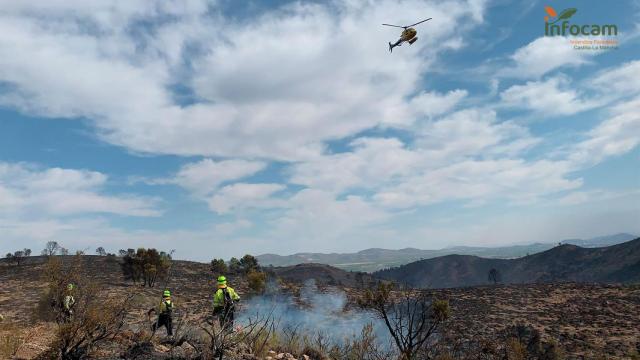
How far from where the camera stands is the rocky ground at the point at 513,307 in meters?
21.8

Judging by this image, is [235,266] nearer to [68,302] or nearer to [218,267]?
[218,267]

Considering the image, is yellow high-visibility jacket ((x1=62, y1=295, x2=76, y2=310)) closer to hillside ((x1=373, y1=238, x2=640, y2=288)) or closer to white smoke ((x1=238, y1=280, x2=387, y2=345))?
white smoke ((x1=238, y1=280, x2=387, y2=345))

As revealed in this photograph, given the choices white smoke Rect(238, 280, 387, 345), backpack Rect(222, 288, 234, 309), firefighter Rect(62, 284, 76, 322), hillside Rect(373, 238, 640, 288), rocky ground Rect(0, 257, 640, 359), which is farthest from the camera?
hillside Rect(373, 238, 640, 288)

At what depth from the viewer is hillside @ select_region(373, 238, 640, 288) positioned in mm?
79938

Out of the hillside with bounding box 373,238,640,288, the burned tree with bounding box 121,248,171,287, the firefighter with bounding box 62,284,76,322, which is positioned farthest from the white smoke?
the hillside with bounding box 373,238,640,288

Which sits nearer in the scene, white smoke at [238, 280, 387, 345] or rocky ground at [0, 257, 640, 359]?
rocky ground at [0, 257, 640, 359]

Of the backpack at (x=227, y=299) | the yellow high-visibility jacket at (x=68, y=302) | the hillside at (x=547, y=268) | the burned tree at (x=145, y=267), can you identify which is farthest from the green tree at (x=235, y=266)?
the backpack at (x=227, y=299)

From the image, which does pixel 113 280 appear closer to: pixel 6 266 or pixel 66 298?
pixel 6 266

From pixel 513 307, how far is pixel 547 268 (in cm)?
7899

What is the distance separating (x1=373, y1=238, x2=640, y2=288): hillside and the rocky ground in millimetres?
16719

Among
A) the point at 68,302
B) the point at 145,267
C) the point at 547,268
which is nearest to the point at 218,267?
the point at 145,267

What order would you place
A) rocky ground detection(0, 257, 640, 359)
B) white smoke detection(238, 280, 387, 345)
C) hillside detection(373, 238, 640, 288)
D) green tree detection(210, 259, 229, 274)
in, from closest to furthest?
rocky ground detection(0, 257, 640, 359), white smoke detection(238, 280, 387, 345), green tree detection(210, 259, 229, 274), hillside detection(373, 238, 640, 288)

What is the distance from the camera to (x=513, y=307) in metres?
32.3

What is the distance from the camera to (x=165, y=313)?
11.7m
